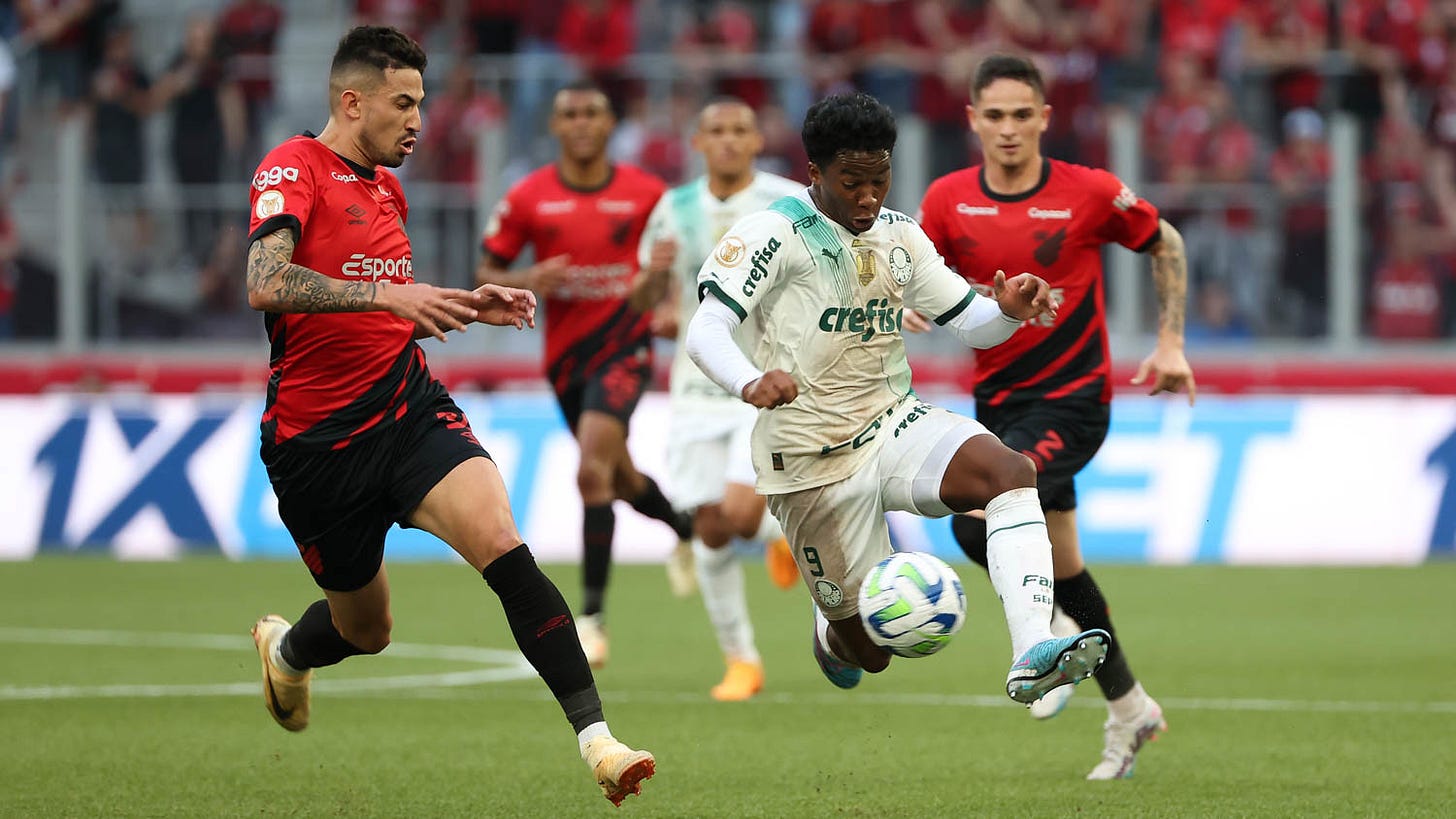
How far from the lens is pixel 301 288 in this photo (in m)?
6.57

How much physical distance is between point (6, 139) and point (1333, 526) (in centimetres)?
1195

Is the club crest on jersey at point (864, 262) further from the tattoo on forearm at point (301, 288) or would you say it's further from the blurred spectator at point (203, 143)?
the blurred spectator at point (203, 143)

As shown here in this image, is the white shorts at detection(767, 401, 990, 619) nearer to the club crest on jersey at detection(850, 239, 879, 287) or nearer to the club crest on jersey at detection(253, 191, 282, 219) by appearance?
the club crest on jersey at detection(850, 239, 879, 287)

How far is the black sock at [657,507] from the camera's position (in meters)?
Result: 12.5

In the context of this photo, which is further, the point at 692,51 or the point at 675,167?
the point at 692,51

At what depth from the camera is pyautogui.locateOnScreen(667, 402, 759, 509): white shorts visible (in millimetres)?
11250

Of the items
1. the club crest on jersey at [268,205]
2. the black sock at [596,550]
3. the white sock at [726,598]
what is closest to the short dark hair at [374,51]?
the club crest on jersey at [268,205]

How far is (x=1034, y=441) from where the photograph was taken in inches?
327

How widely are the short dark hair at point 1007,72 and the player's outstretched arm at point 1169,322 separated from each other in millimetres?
760

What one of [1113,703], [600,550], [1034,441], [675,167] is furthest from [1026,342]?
[675,167]

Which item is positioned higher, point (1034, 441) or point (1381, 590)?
point (1034, 441)

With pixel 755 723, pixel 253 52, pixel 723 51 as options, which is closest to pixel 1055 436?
pixel 755 723

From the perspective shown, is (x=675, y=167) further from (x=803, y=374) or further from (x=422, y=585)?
(x=803, y=374)

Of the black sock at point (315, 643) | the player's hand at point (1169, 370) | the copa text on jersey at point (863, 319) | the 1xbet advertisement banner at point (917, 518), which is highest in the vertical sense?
the copa text on jersey at point (863, 319)
